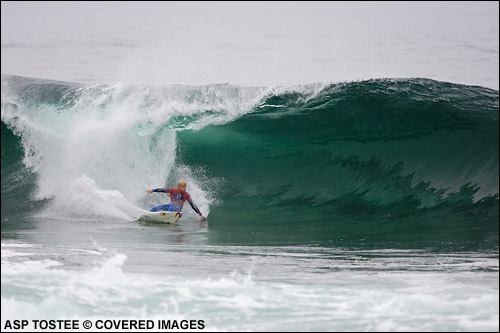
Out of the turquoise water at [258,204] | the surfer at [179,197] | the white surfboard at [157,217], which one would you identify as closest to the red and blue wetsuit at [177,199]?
the surfer at [179,197]

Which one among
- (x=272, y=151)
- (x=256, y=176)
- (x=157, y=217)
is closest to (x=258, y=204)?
(x=256, y=176)

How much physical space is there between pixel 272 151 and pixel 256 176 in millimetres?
769

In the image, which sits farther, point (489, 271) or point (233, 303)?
A: point (489, 271)

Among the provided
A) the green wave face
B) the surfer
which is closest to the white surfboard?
the surfer

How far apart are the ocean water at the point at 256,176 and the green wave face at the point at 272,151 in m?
0.04

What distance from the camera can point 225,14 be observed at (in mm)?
23938

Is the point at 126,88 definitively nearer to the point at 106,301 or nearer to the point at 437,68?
the point at 437,68

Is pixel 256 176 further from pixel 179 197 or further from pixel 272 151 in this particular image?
pixel 179 197

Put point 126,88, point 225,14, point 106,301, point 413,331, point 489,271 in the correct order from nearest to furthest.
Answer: point 413,331
point 106,301
point 489,271
point 126,88
point 225,14

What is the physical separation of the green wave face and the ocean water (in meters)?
0.04

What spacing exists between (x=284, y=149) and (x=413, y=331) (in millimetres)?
8236

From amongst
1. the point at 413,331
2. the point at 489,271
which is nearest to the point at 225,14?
the point at 489,271

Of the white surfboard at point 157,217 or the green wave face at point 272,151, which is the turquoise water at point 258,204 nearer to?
the green wave face at point 272,151

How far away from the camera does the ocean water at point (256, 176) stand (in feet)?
20.4
